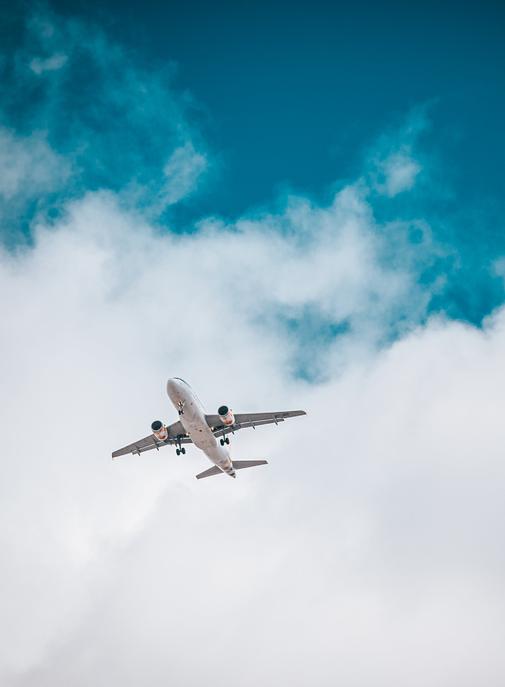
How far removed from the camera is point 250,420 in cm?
6334

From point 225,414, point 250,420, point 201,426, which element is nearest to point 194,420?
point 201,426

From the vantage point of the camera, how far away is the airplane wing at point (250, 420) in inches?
2430

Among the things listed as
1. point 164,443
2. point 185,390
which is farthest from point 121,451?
point 185,390

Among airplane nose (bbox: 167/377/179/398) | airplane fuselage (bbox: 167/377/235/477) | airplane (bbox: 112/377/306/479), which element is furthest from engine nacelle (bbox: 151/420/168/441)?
airplane nose (bbox: 167/377/179/398)

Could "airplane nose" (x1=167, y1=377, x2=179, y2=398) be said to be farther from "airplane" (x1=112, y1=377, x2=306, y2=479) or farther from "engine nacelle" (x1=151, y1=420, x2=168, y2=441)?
"engine nacelle" (x1=151, y1=420, x2=168, y2=441)

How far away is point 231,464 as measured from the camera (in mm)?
65938

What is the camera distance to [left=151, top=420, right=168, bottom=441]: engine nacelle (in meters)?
60.7

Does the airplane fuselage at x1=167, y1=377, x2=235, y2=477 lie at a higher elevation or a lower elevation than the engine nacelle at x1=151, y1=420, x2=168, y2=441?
lower

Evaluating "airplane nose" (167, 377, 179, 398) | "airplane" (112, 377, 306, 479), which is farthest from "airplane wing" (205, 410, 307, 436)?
"airplane nose" (167, 377, 179, 398)

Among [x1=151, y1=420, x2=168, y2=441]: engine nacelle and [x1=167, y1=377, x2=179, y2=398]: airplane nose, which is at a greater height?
[x1=151, y1=420, x2=168, y2=441]: engine nacelle

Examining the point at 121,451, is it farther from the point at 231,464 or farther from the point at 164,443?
the point at 231,464

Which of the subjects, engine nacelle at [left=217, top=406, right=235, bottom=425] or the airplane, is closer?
the airplane

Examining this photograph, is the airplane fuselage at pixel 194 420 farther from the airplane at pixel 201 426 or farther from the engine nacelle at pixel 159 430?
the engine nacelle at pixel 159 430

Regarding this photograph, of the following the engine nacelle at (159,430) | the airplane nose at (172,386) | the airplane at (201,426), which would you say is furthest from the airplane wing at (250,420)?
the airplane nose at (172,386)
